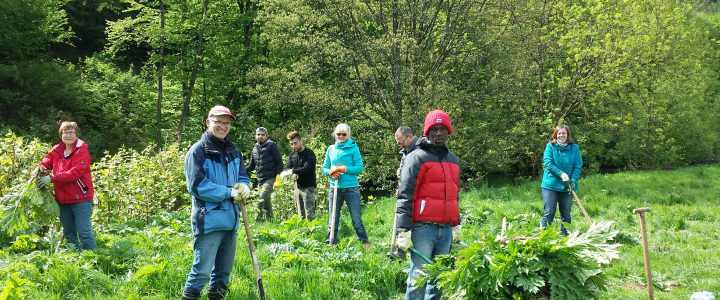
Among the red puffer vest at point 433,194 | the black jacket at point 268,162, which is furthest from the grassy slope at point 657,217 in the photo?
the black jacket at point 268,162

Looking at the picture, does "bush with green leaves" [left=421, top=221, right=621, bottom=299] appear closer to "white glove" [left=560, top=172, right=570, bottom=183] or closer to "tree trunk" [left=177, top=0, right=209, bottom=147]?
"white glove" [left=560, top=172, right=570, bottom=183]

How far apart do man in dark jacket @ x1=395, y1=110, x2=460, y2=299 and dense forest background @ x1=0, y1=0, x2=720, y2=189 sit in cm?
843

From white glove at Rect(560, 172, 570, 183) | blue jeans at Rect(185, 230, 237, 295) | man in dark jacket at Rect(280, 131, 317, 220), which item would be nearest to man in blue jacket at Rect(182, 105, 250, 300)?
blue jeans at Rect(185, 230, 237, 295)

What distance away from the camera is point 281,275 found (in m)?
5.52

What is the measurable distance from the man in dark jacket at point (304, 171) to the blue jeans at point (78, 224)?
296 centimetres

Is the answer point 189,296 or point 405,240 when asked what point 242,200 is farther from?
point 405,240

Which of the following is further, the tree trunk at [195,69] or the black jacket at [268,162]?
the tree trunk at [195,69]

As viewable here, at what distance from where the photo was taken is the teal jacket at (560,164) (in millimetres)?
Result: 7964

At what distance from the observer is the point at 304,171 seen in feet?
28.4

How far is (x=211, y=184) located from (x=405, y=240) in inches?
64.8

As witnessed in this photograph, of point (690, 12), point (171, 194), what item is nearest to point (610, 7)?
point (690, 12)

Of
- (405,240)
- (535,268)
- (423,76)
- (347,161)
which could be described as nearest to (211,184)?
(405,240)

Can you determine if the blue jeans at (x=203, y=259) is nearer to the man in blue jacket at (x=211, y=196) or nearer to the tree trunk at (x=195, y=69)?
the man in blue jacket at (x=211, y=196)

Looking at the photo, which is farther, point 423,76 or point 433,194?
point 423,76
